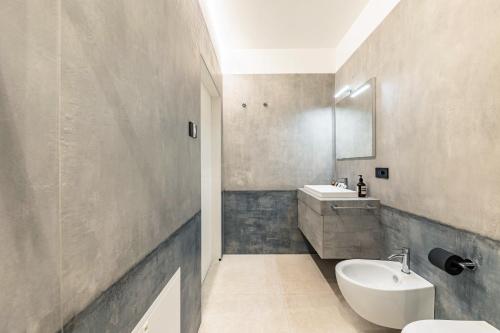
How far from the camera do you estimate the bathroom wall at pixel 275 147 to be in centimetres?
316

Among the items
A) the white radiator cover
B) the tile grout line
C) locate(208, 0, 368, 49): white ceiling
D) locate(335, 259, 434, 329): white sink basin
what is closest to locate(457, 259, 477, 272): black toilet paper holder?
locate(335, 259, 434, 329): white sink basin

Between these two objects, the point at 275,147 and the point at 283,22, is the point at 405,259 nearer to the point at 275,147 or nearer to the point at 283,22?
the point at 275,147

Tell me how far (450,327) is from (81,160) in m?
Result: 1.52

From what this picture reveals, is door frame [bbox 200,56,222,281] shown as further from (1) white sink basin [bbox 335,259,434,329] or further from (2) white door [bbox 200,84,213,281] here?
(1) white sink basin [bbox 335,259,434,329]

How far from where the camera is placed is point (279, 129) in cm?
317

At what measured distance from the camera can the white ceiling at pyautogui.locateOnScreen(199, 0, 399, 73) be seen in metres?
2.31

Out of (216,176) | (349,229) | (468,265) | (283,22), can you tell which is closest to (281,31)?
(283,22)

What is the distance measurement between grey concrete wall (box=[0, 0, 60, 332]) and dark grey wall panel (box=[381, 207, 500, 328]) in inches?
62.1

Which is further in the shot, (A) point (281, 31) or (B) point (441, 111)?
(A) point (281, 31)

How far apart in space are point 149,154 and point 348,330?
1.89 m

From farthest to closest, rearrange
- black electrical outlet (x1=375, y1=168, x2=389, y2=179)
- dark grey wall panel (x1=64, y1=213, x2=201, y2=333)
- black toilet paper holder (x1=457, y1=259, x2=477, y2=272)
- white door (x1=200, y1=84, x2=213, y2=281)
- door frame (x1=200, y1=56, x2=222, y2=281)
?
door frame (x1=200, y1=56, x2=222, y2=281) → white door (x1=200, y1=84, x2=213, y2=281) → black electrical outlet (x1=375, y1=168, x2=389, y2=179) → black toilet paper holder (x1=457, y1=259, x2=477, y2=272) → dark grey wall panel (x1=64, y1=213, x2=201, y2=333)

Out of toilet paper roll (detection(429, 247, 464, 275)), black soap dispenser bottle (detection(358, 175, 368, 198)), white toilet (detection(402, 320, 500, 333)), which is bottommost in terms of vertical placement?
white toilet (detection(402, 320, 500, 333))

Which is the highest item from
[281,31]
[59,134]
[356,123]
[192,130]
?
[281,31]

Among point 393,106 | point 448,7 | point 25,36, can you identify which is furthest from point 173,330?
point 448,7
